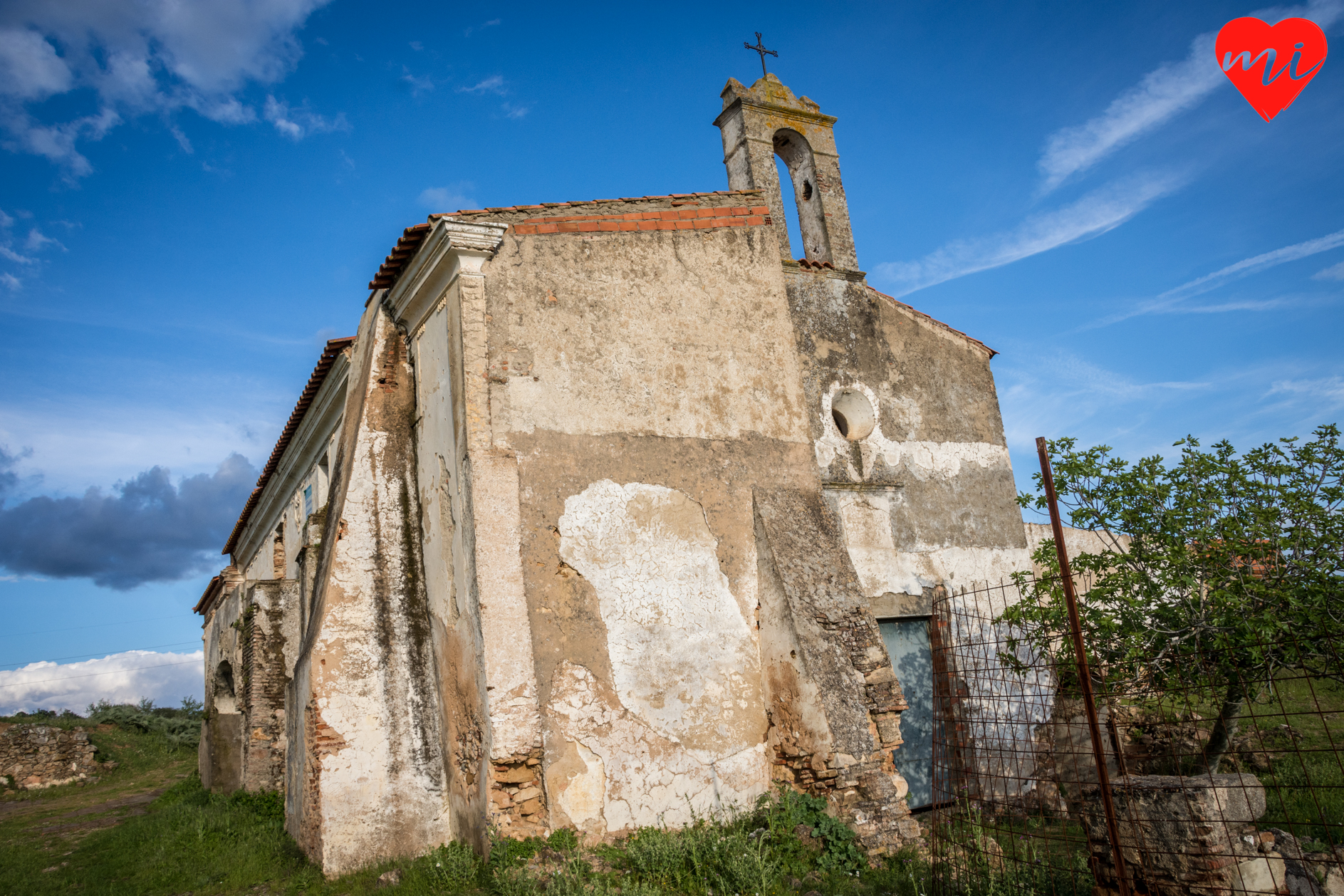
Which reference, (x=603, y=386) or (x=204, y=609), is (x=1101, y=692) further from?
(x=204, y=609)

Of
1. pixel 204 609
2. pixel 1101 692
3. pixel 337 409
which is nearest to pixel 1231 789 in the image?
pixel 1101 692

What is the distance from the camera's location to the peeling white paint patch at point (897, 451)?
400 inches

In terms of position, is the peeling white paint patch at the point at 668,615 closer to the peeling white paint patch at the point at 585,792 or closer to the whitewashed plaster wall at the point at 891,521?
the peeling white paint patch at the point at 585,792

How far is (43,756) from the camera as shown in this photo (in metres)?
18.2

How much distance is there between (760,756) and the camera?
7406mm

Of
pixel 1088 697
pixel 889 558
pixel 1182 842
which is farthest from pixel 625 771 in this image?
pixel 889 558

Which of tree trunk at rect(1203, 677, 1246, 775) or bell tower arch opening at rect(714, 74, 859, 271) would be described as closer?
tree trunk at rect(1203, 677, 1246, 775)

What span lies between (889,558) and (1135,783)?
14.4ft

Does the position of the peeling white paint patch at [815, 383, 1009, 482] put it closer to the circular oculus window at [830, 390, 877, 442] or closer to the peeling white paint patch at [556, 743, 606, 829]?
the circular oculus window at [830, 390, 877, 442]

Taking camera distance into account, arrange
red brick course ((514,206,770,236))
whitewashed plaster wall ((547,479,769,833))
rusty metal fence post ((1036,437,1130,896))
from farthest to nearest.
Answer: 1. red brick course ((514,206,770,236))
2. whitewashed plaster wall ((547,479,769,833))
3. rusty metal fence post ((1036,437,1130,896))

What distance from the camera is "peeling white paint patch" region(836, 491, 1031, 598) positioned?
9.84m

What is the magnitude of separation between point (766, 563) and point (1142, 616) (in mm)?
3673

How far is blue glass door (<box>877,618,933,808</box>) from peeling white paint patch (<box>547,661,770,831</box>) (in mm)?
2904

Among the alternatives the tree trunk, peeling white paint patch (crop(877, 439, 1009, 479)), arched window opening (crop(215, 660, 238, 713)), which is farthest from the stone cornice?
arched window opening (crop(215, 660, 238, 713))
